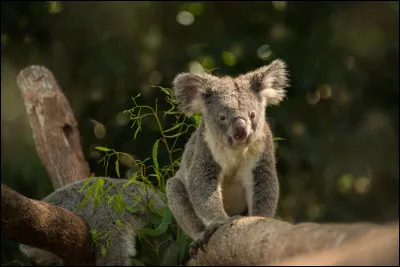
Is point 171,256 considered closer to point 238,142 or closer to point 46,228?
point 46,228

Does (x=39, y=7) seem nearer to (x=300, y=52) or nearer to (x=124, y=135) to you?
(x=124, y=135)

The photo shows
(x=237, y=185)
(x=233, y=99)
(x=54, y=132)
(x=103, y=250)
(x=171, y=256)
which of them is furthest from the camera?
(x=54, y=132)

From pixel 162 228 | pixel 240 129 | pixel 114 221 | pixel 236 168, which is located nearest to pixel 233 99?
pixel 240 129

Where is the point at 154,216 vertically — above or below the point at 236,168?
below

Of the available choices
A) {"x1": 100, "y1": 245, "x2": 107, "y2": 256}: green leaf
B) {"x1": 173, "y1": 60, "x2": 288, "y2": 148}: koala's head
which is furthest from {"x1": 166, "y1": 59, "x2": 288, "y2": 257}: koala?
{"x1": 100, "y1": 245, "x2": 107, "y2": 256}: green leaf

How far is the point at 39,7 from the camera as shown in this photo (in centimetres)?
801

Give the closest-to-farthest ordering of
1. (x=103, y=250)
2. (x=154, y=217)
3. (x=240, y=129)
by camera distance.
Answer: (x=240, y=129), (x=154, y=217), (x=103, y=250)

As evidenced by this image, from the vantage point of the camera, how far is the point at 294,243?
2.37m

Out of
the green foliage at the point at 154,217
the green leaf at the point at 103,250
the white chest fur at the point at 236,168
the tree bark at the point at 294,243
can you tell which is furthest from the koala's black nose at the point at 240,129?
the green leaf at the point at 103,250

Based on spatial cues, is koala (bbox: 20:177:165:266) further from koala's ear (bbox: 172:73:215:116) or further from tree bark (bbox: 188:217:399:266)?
tree bark (bbox: 188:217:399:266)

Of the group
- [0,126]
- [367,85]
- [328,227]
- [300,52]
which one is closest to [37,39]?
[0,126]

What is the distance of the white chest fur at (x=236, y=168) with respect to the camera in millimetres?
3672

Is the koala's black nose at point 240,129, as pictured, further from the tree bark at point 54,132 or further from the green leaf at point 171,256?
the tree bark at point 54,132

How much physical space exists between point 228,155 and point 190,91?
463 millimetres
